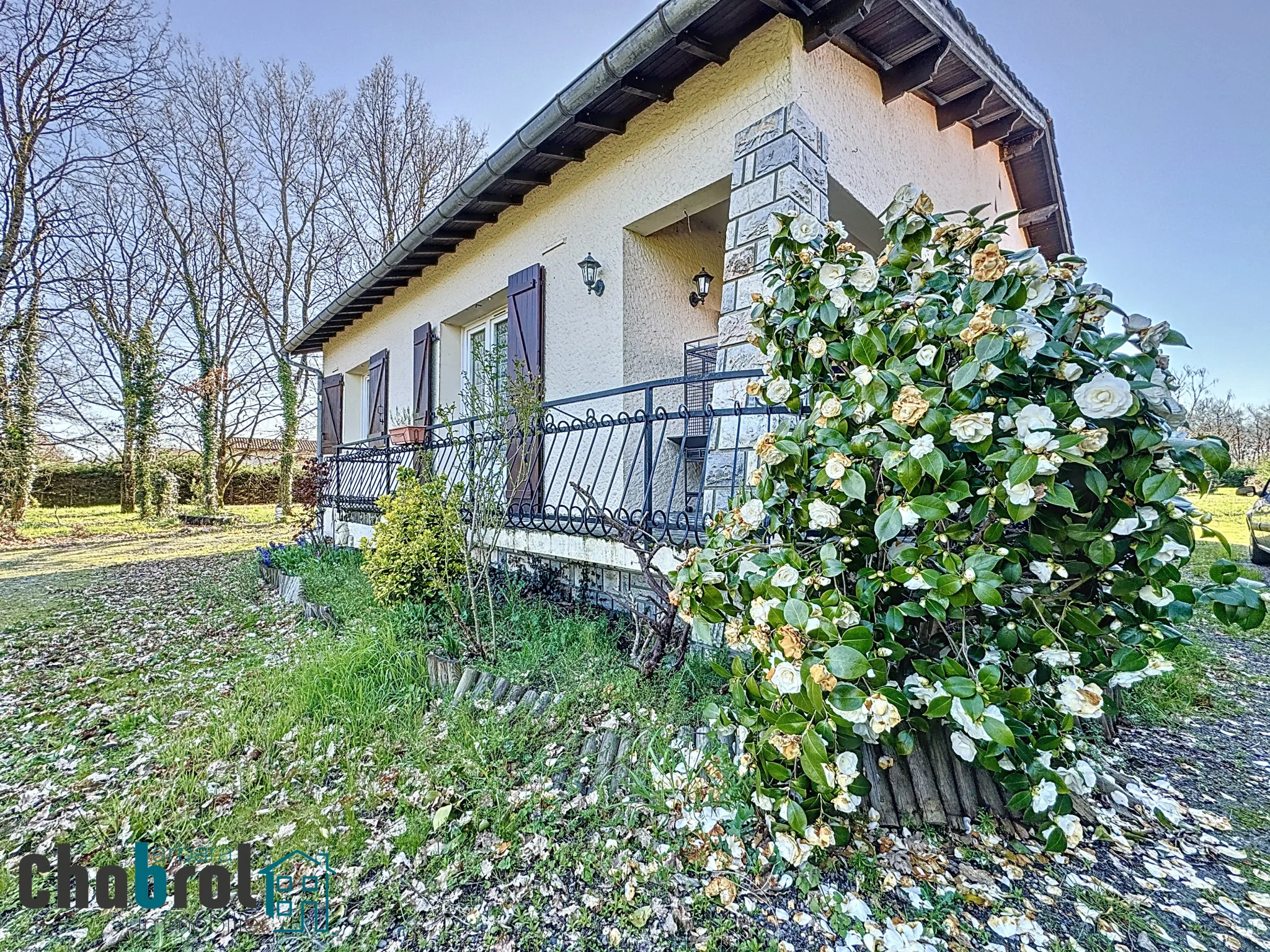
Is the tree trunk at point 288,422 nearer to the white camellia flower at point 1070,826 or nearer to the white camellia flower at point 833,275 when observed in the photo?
the white camellia flower at point 833,275

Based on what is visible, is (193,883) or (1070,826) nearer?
(1070,826)

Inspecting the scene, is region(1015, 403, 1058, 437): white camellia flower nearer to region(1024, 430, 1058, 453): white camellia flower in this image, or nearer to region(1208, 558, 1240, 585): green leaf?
region(1024, 430, 1058, 453): white camellia flower

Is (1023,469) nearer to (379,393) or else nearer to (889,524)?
(889,524)

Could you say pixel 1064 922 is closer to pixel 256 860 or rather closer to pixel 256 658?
pixel 256 860

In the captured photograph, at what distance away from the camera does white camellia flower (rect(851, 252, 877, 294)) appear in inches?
68.7

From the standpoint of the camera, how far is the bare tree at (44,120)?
9.61m

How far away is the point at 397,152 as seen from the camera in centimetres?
1298

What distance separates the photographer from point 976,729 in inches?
55.9

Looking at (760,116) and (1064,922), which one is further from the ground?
(760,116)

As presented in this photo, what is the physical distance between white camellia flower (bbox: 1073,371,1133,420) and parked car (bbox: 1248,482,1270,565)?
22.5 feet

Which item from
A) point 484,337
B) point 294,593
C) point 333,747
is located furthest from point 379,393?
point 333,747

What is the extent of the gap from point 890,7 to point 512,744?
4.60 metres

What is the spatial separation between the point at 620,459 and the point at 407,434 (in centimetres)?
258

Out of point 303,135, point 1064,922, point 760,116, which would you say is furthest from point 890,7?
point 303,135
